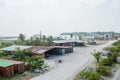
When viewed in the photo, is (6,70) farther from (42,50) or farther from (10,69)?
(42,50)

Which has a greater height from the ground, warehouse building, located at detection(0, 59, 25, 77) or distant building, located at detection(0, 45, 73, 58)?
distant building, located at detection(0, 45, 73, 58)

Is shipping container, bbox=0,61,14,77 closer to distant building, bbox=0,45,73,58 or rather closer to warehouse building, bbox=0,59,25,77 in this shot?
warehouse building, bbox=0,59,25,77

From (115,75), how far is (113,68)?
3849 millimetres

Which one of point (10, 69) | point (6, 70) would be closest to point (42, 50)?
point (10, 69)

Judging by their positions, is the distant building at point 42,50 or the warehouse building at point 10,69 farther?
the distant building at point 42,50

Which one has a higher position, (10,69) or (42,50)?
(42,50)

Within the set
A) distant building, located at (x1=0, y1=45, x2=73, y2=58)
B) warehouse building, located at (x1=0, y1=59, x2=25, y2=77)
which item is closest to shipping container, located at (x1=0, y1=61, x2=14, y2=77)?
warehouse building, located at (x1=0, y1=59, x2=25, y2=77)

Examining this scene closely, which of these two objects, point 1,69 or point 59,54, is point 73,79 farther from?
point 59,54

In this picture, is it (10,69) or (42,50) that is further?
(42,50)

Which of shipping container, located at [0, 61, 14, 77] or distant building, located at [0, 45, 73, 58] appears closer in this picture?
shipping container, located at [0, 61, 14, 77]

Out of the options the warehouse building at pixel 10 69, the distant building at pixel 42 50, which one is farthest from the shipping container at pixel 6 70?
the distant building at pixel 42 50

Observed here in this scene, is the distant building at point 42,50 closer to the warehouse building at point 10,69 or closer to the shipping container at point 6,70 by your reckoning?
the warehouse building at point 10,69

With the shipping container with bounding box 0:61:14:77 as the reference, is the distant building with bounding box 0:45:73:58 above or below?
above

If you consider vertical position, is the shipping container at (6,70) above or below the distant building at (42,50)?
below
